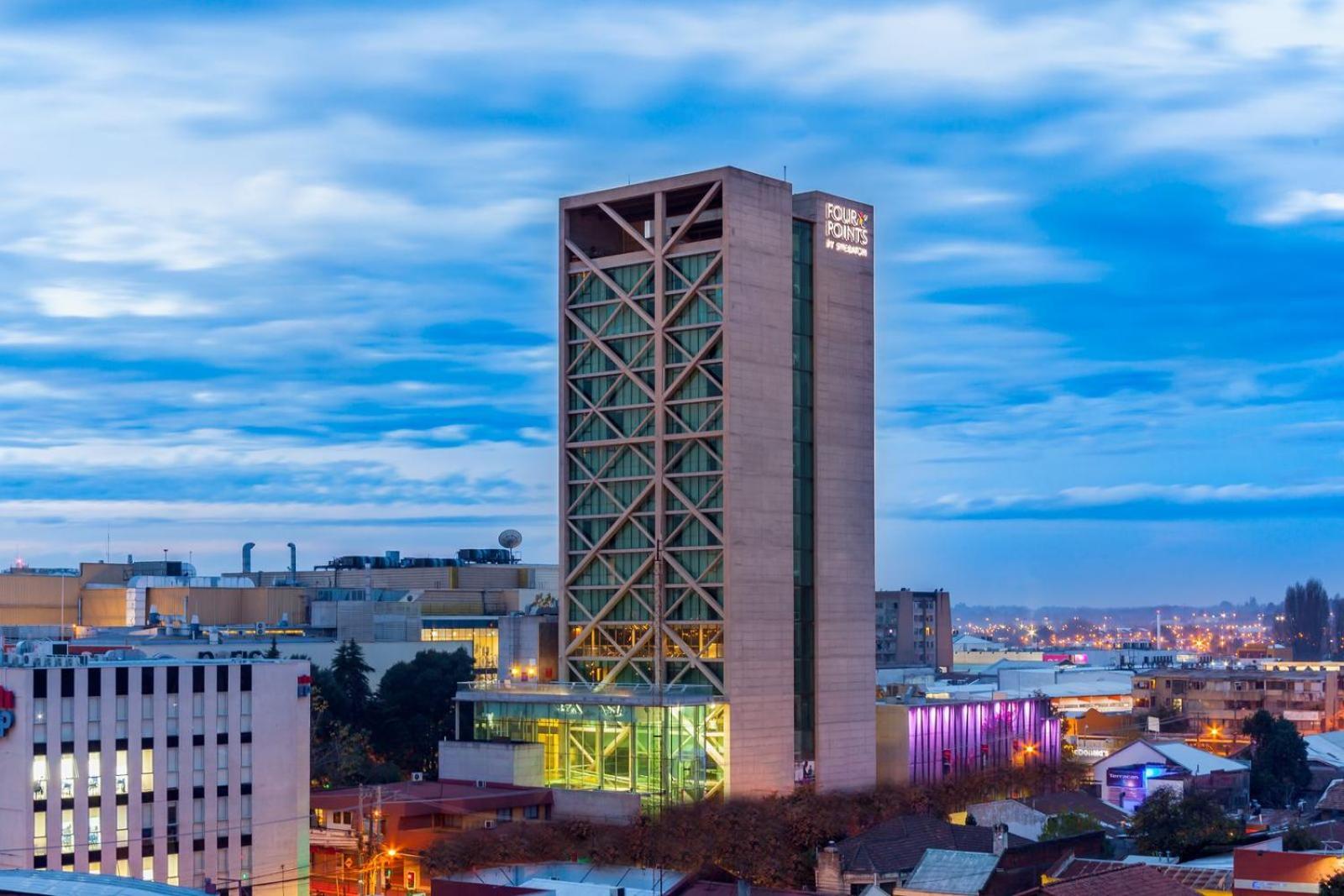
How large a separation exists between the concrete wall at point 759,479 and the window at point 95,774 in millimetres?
52033

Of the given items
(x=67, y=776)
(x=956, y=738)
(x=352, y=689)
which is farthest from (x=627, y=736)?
(x=352, y=689)

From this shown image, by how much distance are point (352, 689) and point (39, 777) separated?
6984cm

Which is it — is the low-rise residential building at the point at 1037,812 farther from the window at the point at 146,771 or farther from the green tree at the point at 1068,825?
the window at the point at 146,771

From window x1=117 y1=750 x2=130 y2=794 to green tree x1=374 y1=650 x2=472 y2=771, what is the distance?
60461mm

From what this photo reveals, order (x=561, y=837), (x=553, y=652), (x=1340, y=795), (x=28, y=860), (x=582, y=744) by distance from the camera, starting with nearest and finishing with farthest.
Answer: (x=28, y=860)
(x=561, y=837)
(x=582, y=744)
(x=1340, y=795)
(x=553, y=652)

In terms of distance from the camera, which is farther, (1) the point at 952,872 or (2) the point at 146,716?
(2) the point at 146,716

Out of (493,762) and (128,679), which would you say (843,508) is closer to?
(493,762)

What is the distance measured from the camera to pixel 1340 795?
158 m

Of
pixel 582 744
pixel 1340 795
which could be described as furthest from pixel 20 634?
pixel 1340 795

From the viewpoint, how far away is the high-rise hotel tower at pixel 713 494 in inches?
5792

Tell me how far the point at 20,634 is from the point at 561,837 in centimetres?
7345

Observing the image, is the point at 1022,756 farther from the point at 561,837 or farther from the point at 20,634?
the point at 20,634

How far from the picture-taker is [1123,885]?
84.6 metres

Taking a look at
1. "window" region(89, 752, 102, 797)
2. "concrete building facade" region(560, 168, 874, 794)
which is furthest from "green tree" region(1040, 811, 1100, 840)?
"window" region(89, 752, 102, 797)
